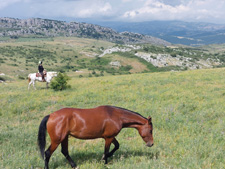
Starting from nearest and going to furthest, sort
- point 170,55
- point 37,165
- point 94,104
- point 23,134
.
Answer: point 37,165 → point 23,134 → point 94,104 → point 170,55

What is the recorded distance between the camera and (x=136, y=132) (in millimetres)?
9297

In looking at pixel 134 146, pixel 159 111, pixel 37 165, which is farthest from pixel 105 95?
pixel 37 165

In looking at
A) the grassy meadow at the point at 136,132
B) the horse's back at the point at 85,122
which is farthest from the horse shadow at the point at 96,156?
the horse's back at the point at 85,122

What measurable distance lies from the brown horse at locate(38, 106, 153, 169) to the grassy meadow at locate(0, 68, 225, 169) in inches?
31.4

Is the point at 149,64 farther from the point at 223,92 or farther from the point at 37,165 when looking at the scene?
the point at 37,165

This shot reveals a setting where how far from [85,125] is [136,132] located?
424cm

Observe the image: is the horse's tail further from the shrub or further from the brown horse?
the shrub

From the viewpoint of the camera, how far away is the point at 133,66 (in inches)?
4230

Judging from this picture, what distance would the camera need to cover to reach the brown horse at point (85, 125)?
5.52m

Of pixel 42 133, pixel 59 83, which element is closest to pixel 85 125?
pixel 42 133

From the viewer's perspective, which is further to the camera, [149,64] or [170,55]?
[170,55]

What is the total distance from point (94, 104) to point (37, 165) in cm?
837

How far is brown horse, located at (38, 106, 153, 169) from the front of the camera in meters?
5.52

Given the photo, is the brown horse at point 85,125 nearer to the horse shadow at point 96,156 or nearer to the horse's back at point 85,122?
the horse's back at point 85,122
